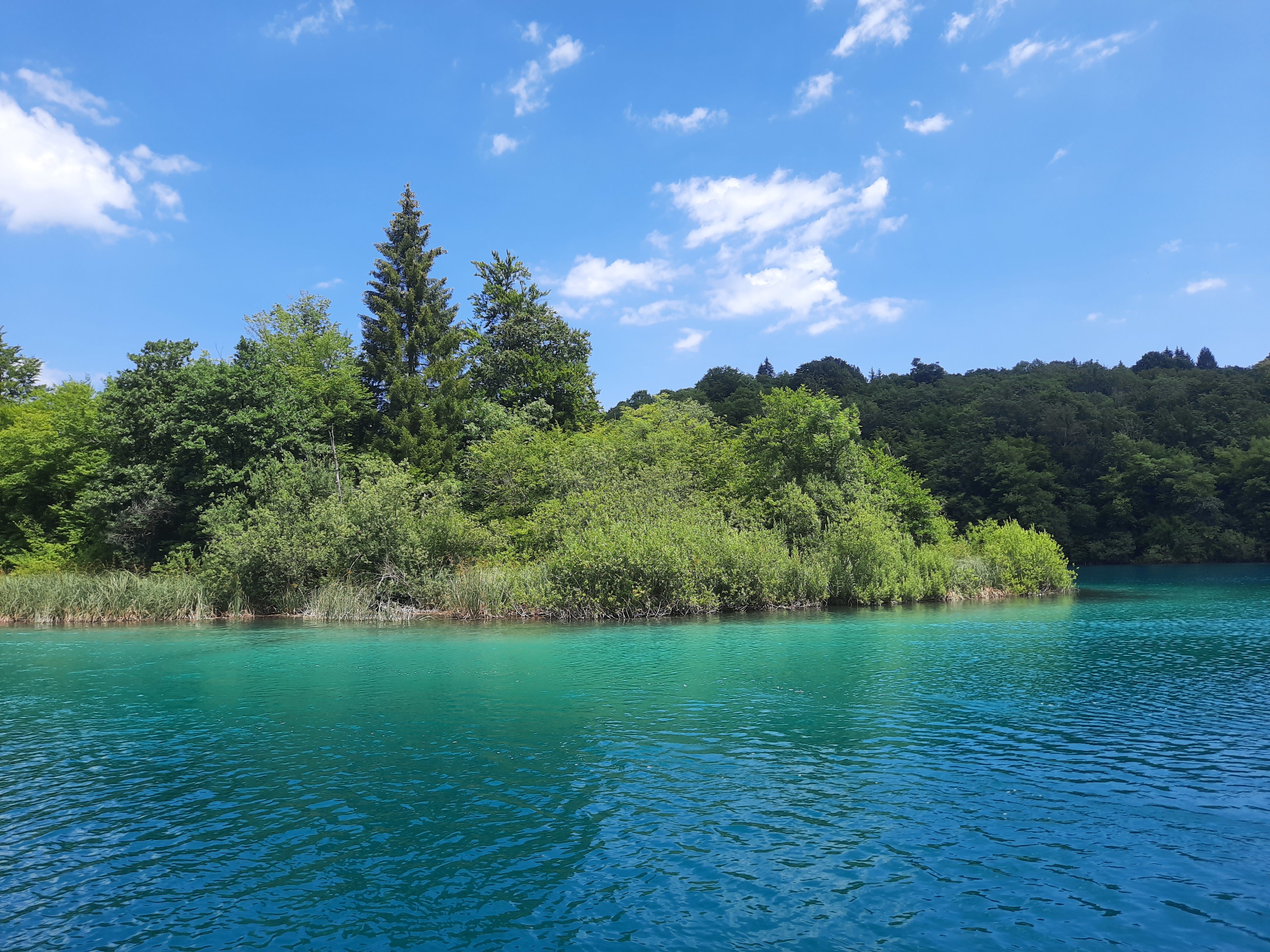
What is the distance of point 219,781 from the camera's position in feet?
31.9

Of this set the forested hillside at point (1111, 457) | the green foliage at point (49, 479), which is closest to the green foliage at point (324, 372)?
the green foliage at point (49, 479)

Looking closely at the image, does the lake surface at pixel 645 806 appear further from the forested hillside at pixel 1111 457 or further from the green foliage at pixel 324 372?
the forested hillside at pixel 1111 457

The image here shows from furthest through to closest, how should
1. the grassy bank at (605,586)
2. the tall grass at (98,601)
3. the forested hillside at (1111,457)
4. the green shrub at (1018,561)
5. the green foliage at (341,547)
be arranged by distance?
the forested hillside at (1111,457) < the green shrub at (1018,561) < the green foliage at (341,547) < the tall grass at (98,601) < the grassy bank at (605,586)

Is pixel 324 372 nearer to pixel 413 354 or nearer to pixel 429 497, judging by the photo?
pixel 413 354

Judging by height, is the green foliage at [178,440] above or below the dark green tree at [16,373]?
below

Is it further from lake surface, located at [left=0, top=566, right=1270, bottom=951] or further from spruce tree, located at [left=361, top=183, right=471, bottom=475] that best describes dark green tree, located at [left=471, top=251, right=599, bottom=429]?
lake surface, located at [left=0, top=566, right=1270, bottom=951]

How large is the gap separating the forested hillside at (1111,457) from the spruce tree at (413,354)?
2234cm

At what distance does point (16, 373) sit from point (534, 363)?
40.8 m

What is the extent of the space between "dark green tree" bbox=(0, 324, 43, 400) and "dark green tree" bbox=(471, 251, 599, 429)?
3430 centimetres

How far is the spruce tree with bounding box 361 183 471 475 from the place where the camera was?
46344mm

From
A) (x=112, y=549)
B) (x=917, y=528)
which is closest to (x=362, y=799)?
(x=917, y=528)

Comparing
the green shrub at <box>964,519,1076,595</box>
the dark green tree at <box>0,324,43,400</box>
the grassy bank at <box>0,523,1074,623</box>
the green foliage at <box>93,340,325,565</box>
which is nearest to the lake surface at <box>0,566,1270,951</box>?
the grassy bank at <box>0,523,1074,623</box>

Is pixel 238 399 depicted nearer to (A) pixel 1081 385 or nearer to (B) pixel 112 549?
(B) pixel 112 549

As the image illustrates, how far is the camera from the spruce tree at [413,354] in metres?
46.3
